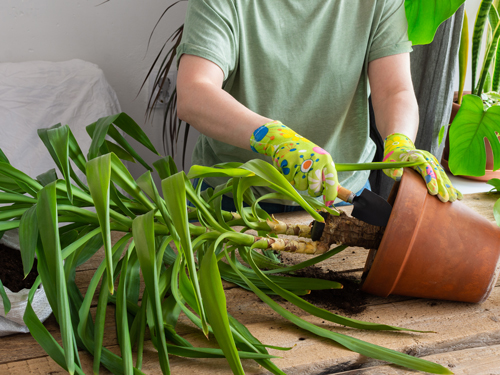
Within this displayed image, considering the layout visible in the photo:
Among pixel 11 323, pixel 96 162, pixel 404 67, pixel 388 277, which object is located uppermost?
pixel 404 67

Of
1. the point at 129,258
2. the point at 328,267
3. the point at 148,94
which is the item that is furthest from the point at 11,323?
the point at 148,94

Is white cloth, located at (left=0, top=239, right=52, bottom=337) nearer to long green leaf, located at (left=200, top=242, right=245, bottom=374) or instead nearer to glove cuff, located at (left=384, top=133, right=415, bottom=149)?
long green leaf, located at (left=200, top=242, right=245, bottom=374)

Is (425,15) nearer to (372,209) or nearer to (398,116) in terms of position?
(372,209)

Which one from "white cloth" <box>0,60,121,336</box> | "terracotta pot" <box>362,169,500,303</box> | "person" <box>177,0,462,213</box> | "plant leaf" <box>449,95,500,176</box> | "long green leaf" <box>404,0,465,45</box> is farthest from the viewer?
"white cloth" <box>0,60,121,336</box>

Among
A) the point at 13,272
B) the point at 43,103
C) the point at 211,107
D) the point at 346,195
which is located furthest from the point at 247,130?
the point at 43,103

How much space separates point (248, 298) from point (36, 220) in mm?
327

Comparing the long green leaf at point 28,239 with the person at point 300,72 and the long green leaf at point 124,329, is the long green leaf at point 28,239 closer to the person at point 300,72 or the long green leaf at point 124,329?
the long green leaf at point 124,329

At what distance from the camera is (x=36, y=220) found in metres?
0.43

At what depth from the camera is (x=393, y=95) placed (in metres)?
0.90

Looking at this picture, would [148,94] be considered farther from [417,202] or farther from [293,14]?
[417,202]

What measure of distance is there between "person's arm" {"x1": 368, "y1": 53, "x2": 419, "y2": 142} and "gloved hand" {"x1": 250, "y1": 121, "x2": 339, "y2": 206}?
0.29m

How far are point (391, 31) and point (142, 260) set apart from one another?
0.83m

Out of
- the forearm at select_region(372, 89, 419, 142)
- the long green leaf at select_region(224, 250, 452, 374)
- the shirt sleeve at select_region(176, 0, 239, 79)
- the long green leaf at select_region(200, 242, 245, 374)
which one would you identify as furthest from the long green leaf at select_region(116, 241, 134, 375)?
the forearm at select_region(372, 89, 419, 142)

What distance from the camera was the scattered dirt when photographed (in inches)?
22.7
